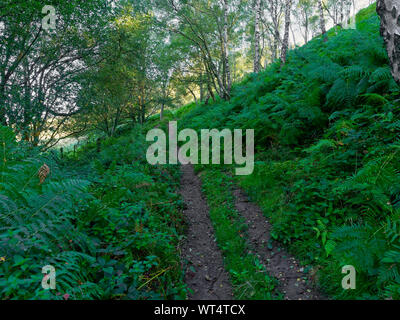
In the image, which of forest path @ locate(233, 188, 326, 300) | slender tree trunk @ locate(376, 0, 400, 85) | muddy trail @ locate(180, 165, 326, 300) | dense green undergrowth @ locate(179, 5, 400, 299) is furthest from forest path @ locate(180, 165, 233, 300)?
slender tree trunk @ locate(376, 0, 400, 85)

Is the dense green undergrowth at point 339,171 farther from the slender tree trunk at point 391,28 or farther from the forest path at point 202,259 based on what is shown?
the forest path at point 202,259

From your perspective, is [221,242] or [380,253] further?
[221,242]

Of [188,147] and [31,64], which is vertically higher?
[31,64]

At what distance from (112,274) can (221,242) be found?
2.13 metres

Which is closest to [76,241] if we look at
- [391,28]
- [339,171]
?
[339,171]

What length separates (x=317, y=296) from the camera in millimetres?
2725

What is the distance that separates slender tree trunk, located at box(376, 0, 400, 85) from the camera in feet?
10.0

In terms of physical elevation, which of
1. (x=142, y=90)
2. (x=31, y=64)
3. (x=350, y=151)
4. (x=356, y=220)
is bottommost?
(x=356, y=220)

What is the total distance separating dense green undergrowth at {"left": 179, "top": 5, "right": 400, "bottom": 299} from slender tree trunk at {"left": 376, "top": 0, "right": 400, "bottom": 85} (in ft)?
3.33

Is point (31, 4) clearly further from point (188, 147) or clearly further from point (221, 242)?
point (221, 242)

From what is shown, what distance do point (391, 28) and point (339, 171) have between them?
2273 millimetres

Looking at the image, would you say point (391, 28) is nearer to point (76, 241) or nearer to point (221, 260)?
point (221, 260)

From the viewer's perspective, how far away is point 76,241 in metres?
2.64
